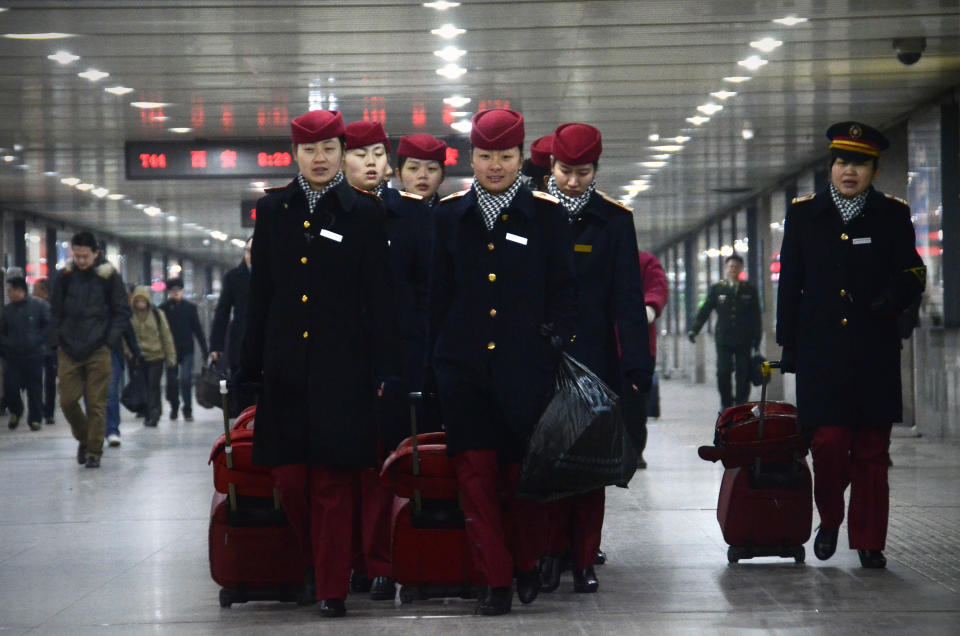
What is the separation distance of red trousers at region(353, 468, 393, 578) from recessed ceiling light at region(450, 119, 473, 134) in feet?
42.3

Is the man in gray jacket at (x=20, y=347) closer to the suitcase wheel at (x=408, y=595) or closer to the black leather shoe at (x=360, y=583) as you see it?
the black leather shoe at (x=360, y=583)

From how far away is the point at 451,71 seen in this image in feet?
50.7

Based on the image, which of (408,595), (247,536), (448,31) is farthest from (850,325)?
(448,31)

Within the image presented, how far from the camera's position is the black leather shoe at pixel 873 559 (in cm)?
684

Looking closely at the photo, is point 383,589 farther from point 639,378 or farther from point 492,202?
point 492,202

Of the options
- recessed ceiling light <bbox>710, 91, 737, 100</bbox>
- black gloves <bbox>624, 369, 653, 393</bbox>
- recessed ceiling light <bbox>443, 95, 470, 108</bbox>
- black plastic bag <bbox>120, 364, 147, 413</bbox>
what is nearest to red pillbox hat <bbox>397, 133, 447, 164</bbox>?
black gloves <bbox>624, 369, 653, 393</bbox>

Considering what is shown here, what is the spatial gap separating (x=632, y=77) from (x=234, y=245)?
1329 inches

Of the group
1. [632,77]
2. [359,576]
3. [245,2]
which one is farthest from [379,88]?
[359,576]

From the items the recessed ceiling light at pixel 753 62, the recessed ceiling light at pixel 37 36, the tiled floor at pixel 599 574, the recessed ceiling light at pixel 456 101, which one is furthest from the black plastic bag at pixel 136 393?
the recessed ceiling light at pixel 753 62

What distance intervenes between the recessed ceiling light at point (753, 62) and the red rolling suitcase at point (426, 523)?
9780 mm

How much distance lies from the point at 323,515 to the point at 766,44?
9587 mm

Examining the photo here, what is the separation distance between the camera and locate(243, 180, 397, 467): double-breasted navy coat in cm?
582

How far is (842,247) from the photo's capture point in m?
7.10

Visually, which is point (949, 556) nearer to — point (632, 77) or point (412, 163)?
point (412, 163)
